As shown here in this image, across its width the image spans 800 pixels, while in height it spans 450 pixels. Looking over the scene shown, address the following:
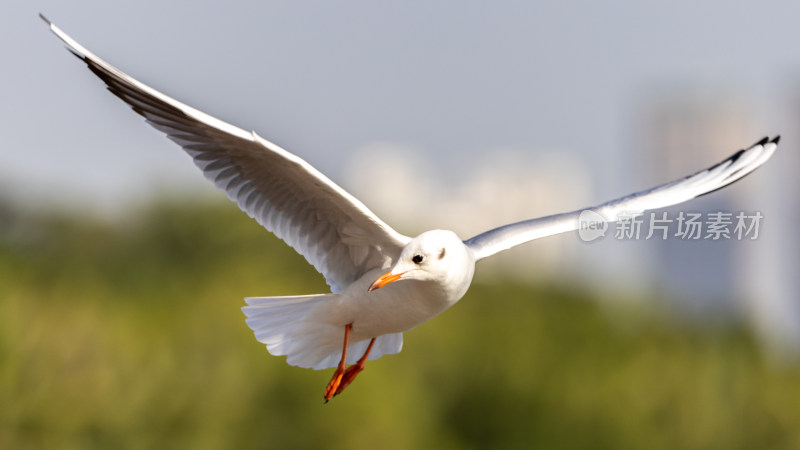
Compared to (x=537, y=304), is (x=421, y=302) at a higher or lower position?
lower

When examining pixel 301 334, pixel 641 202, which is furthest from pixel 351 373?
pixel 641 202

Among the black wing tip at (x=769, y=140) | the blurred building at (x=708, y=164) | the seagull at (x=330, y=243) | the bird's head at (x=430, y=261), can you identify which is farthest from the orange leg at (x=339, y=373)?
the blurred building at (x=708, y=164)

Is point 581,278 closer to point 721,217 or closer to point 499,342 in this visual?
point 499,342

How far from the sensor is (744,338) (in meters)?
33.5

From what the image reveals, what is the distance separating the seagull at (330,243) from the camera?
5.20 metres

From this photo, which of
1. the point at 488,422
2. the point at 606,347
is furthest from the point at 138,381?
the point at 606,347

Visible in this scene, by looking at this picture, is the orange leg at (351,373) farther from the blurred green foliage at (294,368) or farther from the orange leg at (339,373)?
the blurred green foliage at (294,368)

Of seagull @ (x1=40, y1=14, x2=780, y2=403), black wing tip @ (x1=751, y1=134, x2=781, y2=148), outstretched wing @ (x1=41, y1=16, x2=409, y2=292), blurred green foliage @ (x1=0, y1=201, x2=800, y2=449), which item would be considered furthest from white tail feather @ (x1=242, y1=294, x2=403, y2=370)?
blurred green foliage @ (x1=0, y1=201, x2=800, y2=449)

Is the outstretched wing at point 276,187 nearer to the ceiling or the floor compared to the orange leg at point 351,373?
nearer to the ceiling

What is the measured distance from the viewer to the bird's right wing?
6.08 meters

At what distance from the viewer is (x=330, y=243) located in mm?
6016

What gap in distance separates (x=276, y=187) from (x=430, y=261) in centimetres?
114

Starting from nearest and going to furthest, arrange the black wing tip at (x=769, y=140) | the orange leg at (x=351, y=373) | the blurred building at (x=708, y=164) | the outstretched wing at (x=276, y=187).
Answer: the outstretched wing at (x=276, y=187)
the orange leg at (x=351, y=373)
the black wing tip at (x=769, y=140)
the blurred building at (x=708, y=164)

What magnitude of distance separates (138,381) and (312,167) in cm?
1677
